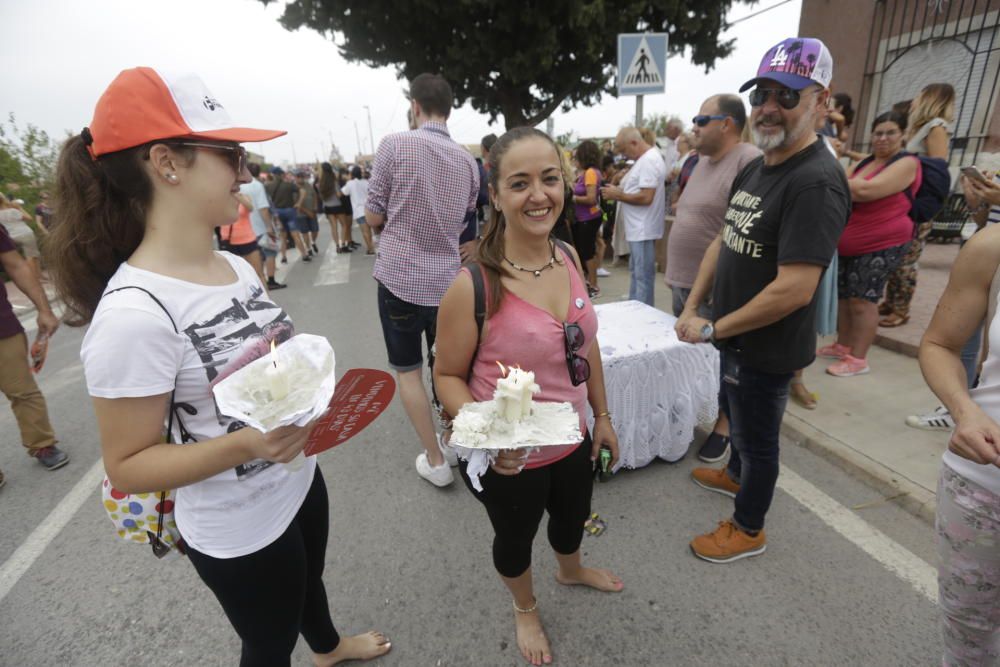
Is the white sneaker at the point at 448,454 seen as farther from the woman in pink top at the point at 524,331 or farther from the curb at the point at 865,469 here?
the curb at the point at 865,469

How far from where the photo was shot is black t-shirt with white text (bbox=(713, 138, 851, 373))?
5.63 ft

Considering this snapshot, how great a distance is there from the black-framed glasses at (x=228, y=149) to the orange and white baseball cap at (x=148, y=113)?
0.07 ft

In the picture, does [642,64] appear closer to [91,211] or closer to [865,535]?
[865,535]

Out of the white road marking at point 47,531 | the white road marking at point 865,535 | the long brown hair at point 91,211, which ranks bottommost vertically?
the white road marking at point 47,531

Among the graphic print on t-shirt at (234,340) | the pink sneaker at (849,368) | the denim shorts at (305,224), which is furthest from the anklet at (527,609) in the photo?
the denim shorts at (305,224)

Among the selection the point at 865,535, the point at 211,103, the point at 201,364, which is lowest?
the point at 865,535

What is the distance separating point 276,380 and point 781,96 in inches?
80.5

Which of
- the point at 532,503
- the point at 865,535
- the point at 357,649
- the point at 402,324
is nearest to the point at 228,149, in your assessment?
the point at 532,503

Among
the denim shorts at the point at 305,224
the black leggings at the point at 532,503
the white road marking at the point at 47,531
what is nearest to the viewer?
the black leggings at the point at 532,503

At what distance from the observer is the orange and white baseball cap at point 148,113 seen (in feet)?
3.28

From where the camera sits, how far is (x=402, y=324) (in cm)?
269

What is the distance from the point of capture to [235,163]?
1176 millimetres

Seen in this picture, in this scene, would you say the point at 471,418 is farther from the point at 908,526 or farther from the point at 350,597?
the point at 908,526

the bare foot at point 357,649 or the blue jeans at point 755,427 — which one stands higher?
the blue jeans at point 755,427
